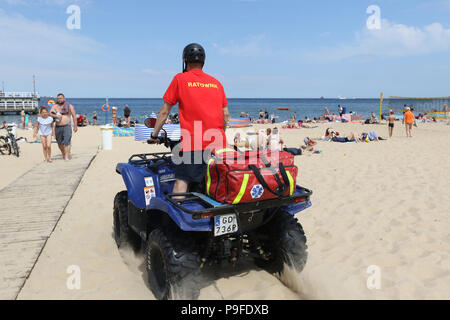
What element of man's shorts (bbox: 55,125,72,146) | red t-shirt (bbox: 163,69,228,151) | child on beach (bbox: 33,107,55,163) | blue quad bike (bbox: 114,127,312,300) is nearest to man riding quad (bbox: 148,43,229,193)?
red t-shirt (bbox: 163,69,228,151)

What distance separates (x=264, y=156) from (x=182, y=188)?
0.79 metres

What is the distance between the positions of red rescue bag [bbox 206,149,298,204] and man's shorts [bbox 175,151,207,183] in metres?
0.21

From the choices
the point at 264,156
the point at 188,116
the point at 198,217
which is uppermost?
the point at 188,116

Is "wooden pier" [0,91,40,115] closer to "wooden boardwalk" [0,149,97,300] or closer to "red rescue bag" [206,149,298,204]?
"wooden boardwalk" [0,149,97,300]

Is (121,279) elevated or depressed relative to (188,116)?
depressed

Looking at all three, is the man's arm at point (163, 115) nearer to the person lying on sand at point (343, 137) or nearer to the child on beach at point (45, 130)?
the child on beach at point (45, 130)

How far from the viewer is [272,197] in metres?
2.62

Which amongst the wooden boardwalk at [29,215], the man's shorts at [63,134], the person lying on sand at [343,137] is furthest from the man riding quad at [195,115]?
the person lying on sand at [343,137]

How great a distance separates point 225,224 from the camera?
8.33 feet

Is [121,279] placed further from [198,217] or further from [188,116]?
[188,116]
